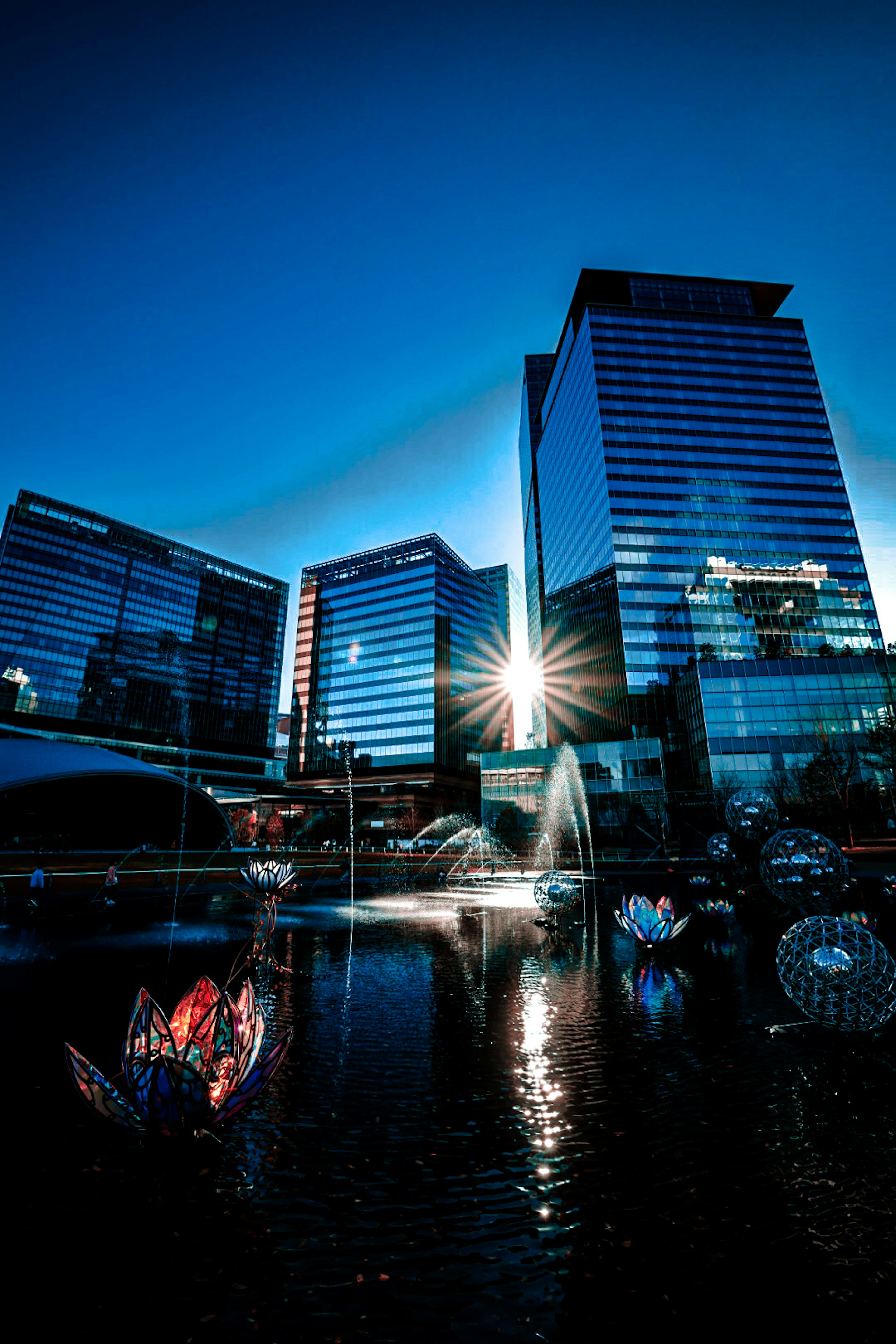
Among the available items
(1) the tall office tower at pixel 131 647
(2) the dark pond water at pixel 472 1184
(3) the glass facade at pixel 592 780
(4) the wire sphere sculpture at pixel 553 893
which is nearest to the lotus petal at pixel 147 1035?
(2) the dark pond water at pixel 472 1184

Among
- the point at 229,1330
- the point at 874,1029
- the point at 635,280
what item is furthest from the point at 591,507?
the point at 229,1330

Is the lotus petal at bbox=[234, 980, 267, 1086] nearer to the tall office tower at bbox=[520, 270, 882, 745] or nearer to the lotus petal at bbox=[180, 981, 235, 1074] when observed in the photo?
the lotus petal at bbox=[180, 981, 235, 1074]

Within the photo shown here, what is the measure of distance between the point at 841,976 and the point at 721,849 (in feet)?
69.7

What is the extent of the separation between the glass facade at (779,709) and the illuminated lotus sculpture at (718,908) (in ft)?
158

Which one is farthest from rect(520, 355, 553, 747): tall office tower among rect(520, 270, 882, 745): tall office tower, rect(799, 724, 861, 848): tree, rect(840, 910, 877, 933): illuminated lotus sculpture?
rect(840, 910, 877, 933): illuminated lotus sculpture

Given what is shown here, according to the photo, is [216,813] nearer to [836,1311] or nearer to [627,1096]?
[627,1096]

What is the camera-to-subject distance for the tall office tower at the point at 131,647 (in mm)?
114688

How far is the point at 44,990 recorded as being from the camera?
11.4m

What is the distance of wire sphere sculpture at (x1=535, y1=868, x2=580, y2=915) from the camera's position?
20.2 metres

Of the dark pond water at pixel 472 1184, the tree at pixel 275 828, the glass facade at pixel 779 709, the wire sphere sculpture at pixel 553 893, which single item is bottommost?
the dark pond water at pixel 472 1184

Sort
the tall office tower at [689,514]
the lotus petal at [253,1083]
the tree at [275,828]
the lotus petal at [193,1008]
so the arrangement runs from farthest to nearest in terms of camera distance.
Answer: the tall office tower at [689,514], the tree at [275,828], the lotus petal at [193,1008], the lotus petal at [253,1083]

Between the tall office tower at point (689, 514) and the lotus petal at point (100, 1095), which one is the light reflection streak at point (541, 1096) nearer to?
the lotus petal at point (100, 1095)

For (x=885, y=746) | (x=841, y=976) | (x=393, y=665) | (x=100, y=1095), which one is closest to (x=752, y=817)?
(x=841, y=976)

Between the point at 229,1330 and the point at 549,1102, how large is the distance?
442cm
